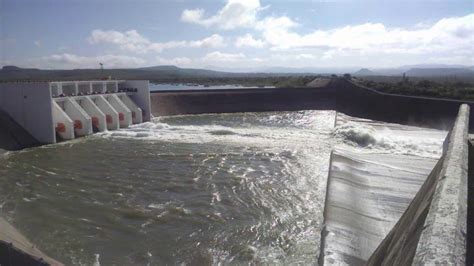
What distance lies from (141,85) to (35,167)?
13656 millimetres

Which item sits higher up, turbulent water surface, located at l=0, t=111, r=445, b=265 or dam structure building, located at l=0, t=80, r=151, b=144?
dam structure building, located at l=0, t=80, r=151, b=144

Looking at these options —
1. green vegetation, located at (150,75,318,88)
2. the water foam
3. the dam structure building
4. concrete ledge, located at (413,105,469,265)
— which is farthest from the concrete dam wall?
concrete ledge, located at (413,105,469,265)

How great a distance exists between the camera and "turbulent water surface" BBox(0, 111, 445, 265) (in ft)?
23.0

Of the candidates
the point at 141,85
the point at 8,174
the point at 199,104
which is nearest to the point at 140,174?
the point at 8,174

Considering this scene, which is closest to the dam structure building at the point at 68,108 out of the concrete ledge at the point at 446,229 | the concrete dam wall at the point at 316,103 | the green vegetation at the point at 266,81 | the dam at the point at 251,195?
the dam at the point at 251,195

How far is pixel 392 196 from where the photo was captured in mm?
9562

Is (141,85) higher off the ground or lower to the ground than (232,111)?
higher

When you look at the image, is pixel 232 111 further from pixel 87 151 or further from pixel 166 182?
pixel 166 182

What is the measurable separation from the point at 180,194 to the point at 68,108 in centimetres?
1200

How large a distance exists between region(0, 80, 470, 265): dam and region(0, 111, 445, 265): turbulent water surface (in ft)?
0.12

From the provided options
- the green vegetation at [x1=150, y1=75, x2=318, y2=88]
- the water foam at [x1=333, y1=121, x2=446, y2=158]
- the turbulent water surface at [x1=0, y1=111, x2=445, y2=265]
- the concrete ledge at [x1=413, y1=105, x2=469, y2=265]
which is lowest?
the turbulent water surface at [x1=0, y1=111, x2=445, y2=265]

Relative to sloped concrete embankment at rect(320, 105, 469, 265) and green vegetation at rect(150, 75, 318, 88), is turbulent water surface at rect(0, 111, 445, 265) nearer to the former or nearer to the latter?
sloped concrete embankment at rect(320, 105, 469, 265)

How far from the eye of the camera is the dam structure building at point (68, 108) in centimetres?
1697

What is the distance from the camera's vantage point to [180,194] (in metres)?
10.1
